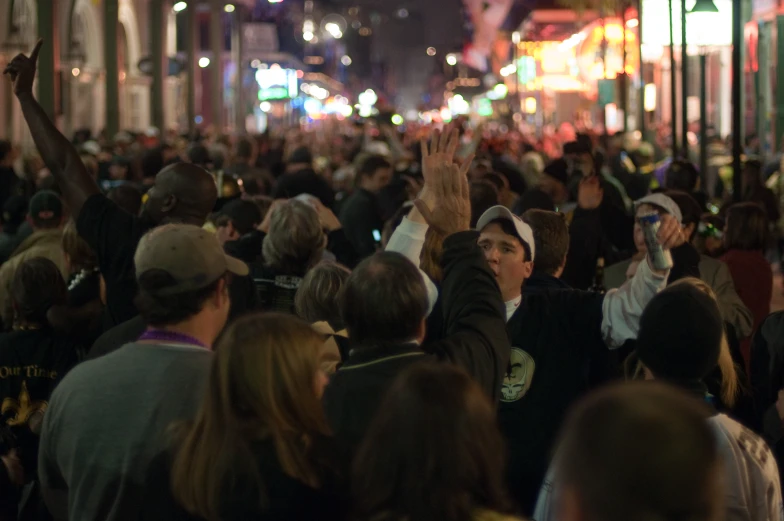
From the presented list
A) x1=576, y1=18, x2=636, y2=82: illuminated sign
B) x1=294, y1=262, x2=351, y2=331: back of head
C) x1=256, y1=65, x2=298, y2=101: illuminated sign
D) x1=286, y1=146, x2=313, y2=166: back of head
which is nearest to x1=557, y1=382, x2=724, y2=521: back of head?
x1=294, y1=262, x2=351, y2=331: back of head

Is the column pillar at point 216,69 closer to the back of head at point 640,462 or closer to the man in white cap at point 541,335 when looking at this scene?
the man in white cap at point 541,335

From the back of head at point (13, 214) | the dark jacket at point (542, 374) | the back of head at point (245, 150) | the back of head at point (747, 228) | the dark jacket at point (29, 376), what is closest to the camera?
the dark jacket at point (542, 374)

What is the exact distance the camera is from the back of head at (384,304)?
420 cm

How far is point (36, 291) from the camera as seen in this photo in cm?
675

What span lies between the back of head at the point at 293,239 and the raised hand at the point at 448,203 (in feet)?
7.52

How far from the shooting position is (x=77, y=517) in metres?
4.05

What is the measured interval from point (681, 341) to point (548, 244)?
2.57m

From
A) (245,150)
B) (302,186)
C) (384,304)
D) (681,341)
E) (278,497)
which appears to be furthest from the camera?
(245,150)

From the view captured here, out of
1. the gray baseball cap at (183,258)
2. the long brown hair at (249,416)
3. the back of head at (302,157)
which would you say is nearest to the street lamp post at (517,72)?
the back of head at (302,157)

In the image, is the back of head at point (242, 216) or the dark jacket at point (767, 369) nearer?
the dark jacket at point (767, 369)

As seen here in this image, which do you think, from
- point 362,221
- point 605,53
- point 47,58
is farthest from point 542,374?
point 605,53

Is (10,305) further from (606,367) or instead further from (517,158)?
(517,158)

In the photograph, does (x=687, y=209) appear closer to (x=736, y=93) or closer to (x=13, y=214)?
(x=13, y=214)

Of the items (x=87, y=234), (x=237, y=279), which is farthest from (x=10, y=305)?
(x=237, y=279)
